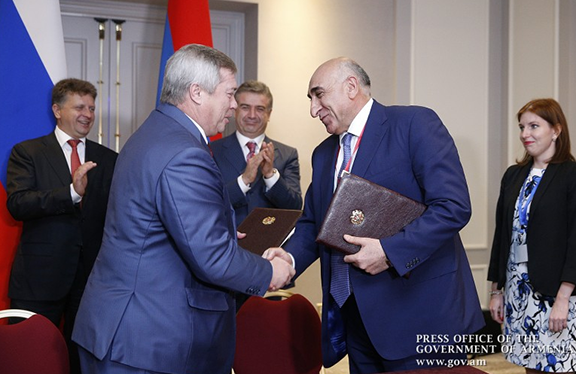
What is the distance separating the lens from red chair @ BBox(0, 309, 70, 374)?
225cm

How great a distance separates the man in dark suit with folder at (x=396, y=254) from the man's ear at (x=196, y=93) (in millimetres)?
573

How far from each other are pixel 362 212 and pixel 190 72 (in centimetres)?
76

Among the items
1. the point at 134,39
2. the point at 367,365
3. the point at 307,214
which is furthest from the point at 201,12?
the point at 367,365

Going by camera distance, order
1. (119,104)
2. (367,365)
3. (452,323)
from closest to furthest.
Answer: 1. (452,323)
2. (367,365)
3. (119,104)

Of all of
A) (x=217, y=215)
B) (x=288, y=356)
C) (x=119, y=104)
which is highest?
(x=119, y=104)

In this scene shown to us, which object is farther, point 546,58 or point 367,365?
point 546,58

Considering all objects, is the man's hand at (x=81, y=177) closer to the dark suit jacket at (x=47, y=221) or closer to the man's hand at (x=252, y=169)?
the dark suit jacket at (x=47, y=221)

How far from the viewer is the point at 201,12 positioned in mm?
4457

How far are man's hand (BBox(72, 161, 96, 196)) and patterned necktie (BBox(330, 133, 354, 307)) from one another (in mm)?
1457

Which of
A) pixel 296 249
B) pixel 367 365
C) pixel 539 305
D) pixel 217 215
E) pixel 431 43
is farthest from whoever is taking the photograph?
pixel 431 43

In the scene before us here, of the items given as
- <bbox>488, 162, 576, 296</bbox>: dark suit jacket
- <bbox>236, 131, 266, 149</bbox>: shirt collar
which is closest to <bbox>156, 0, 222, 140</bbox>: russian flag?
<bbox>236, 131, 266, 149</bbox>: shirt collar

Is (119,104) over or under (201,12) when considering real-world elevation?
under

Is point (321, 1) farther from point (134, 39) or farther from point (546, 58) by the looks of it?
point (546, 58)

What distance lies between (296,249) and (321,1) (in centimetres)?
334
